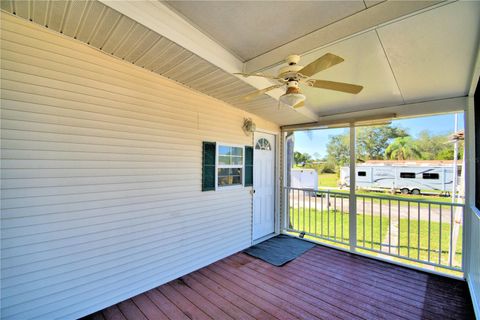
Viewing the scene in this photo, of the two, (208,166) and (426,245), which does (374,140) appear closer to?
(426,245)

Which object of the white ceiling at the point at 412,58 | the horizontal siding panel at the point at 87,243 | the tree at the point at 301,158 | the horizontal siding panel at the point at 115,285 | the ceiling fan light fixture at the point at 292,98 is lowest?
the horizontal siding panel at the point at 115,285

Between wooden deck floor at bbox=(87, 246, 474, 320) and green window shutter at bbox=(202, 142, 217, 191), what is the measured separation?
133 cm

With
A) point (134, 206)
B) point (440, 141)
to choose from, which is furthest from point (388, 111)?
point (134, 206)

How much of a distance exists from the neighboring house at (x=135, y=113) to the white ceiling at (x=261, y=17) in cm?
2

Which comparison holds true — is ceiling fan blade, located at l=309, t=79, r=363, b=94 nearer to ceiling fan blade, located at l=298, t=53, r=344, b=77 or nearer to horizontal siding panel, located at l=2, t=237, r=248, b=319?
ceiling fan blade, located at l=298, t=53, r=344, b=77

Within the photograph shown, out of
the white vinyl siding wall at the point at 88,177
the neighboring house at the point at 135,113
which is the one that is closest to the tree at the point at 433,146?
the neighboring house at the point at 135,113

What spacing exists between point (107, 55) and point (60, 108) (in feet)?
2.52

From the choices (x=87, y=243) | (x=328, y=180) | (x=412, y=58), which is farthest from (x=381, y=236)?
(x=87, y=243)

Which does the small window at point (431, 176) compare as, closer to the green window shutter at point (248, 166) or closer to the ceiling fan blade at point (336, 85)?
the green window shutter at point (248, 166)

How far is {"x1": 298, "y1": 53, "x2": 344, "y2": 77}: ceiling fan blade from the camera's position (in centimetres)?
156

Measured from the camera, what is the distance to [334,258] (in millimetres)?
3734

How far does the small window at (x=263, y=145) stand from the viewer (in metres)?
4.57

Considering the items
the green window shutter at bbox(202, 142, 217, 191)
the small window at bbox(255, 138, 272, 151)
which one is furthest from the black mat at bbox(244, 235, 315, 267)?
the small window at bbox(255, 138, 272, 151)

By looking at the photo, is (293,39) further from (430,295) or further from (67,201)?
(430,295)
